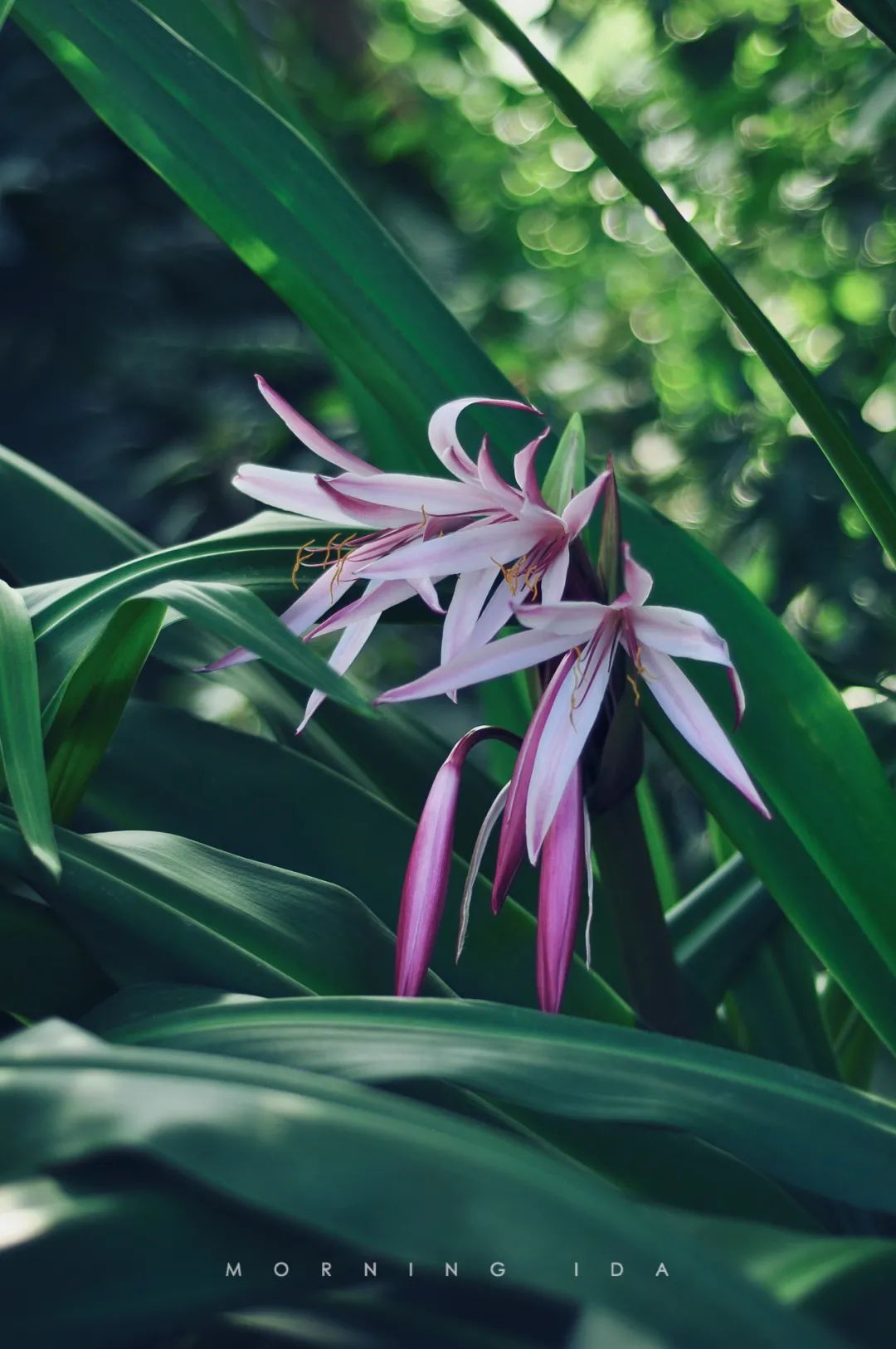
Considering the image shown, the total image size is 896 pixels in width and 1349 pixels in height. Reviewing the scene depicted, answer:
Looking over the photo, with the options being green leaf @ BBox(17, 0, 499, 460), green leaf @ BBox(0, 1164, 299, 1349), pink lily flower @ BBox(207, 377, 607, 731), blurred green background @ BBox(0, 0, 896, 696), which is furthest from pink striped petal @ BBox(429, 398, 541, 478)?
blurred green background @ BBox(0, 0, 896, 696)

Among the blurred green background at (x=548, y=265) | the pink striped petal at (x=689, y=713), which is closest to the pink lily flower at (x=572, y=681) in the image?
the pink striped petal at (x=689, y=713)

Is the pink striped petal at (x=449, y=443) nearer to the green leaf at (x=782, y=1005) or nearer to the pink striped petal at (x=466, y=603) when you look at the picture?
the pink striped petal at (x=466, y=603)

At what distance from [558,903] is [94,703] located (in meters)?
0.15

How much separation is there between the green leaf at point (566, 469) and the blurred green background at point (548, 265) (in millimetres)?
644

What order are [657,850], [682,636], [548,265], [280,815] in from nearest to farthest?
[682,636], [280,815], [657,850], [548,265]

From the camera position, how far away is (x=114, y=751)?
0.41 meters

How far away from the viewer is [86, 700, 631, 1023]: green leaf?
0.40 m

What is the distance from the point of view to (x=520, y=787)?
30cm

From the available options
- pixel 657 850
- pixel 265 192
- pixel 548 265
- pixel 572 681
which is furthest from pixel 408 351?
pixel 548 265

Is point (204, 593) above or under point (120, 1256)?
above

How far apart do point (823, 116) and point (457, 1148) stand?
1246 millimetres

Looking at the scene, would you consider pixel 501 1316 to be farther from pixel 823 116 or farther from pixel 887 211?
pixel 823 116

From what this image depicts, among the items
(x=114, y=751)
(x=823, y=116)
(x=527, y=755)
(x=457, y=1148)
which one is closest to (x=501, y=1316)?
(x=457, y=1148)

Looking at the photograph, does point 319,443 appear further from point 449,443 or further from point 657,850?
point 657,850
